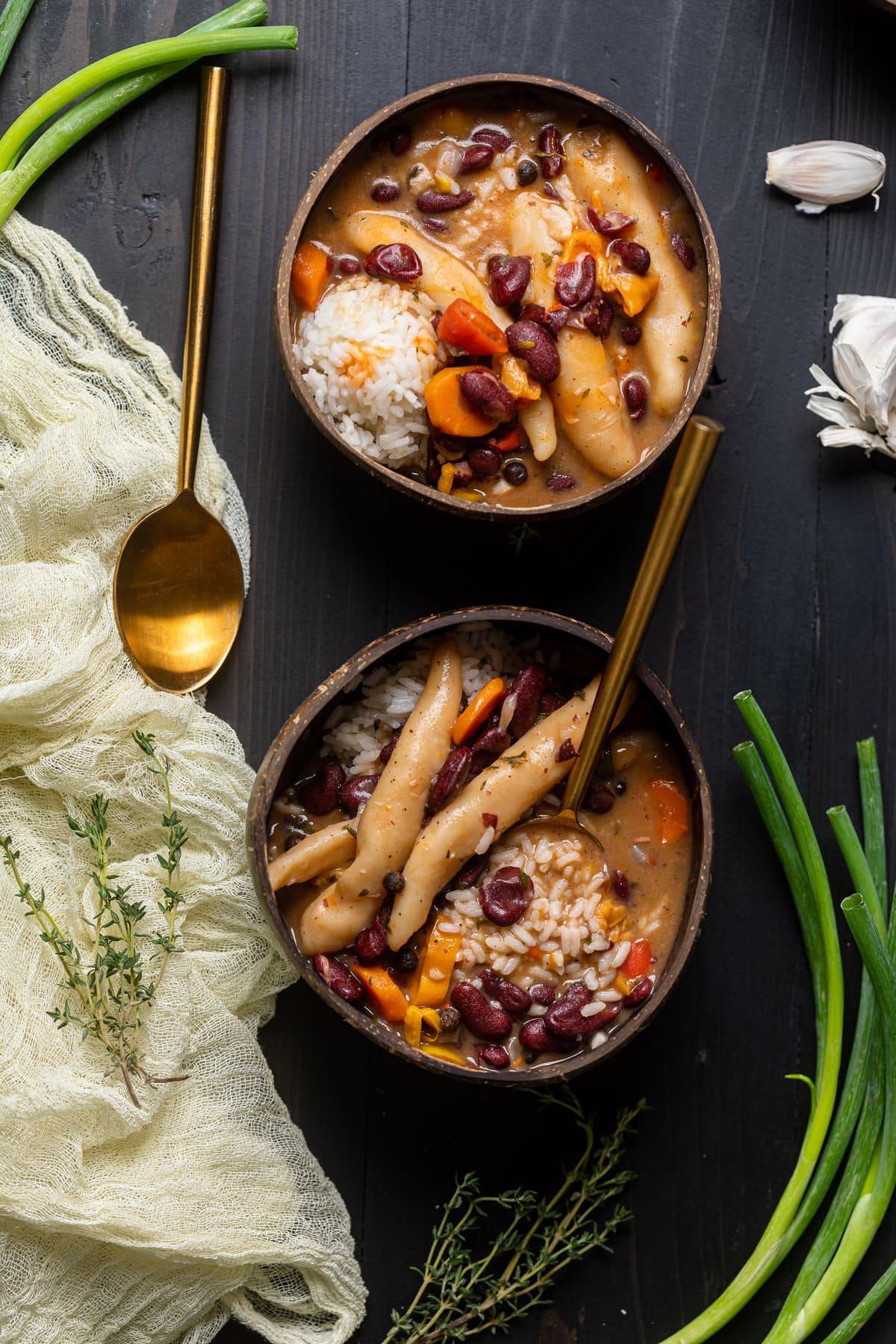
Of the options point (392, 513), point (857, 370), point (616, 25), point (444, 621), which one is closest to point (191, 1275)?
point (444, 621)

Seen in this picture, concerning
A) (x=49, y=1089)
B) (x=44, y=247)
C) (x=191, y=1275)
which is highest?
(x=44, y=247)

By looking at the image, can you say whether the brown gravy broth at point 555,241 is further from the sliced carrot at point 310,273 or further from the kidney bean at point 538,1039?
the kidney bean at point 538,1039

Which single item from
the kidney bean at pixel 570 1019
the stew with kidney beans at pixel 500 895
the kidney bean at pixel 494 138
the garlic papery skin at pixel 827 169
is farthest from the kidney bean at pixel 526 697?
the garlic papery skin at pixel 827 169

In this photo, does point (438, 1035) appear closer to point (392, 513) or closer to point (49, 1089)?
point (49, 1089)

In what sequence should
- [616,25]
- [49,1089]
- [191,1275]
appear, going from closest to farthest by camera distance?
[49,1089]
[191,1275]
[616,25]

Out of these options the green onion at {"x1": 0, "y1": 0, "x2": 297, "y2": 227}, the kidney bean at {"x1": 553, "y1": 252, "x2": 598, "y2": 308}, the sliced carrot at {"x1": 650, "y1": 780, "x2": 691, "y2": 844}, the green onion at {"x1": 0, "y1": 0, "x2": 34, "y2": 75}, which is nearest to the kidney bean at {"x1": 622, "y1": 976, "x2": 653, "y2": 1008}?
the sliced carrot at {"x1": 650, "y1": 780, "x2": 691, "y2": 844}

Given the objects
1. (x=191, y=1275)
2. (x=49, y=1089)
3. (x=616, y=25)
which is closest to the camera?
(x=49, y=1089)

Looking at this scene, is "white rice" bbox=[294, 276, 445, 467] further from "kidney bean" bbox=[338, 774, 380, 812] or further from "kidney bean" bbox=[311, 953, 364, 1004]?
"kidney bean" bbox=[311, 953, 364, 1004]
